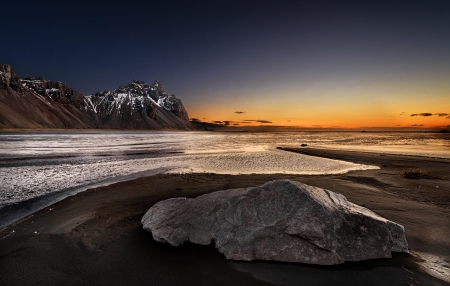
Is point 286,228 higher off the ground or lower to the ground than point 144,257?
higher

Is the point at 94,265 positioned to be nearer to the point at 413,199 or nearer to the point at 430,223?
the point at 430,223

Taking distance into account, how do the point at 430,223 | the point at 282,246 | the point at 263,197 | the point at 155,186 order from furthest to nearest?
1. the point at 155,186
2. the point at 430,223
3. the point at 263,197
4. the point at 282,246

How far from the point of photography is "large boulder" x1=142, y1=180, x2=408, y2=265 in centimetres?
524

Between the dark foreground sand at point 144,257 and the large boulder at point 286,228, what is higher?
the large boulder at point 286,228

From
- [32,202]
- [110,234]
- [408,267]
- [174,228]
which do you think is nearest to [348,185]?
[408,267]

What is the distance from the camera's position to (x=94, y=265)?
5.12 m

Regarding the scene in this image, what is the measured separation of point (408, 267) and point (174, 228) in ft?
18.8

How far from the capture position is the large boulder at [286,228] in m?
5.24

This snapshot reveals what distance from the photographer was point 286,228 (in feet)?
18.2

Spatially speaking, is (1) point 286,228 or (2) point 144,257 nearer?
(2) point 144,257

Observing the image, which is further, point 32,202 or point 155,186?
point 155,186

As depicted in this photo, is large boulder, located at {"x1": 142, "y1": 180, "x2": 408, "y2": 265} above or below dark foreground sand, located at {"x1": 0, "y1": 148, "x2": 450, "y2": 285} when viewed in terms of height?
above

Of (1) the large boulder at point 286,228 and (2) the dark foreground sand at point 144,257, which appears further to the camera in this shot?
(1) the large boulder at point 286,228

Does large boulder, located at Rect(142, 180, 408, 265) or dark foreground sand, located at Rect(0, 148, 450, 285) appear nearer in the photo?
dark foreground sand, located at Rect(0, 148, 450, 285)
